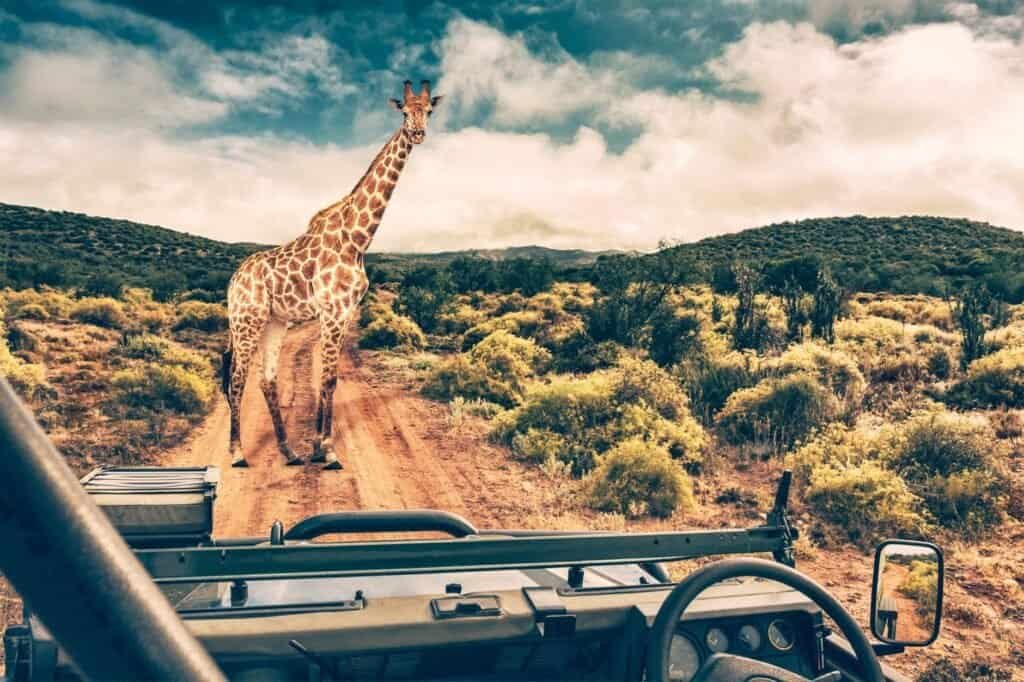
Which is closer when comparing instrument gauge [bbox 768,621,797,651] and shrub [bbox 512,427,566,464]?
instrument gauge [bbox 768,621,797,651]

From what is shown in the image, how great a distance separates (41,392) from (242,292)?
4960mm

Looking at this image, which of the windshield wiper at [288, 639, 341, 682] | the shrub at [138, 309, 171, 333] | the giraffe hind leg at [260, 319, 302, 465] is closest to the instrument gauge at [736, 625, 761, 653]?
the windshield wiper at [288, 639, 341, 682]

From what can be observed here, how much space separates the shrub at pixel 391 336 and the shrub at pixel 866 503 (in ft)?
38.5

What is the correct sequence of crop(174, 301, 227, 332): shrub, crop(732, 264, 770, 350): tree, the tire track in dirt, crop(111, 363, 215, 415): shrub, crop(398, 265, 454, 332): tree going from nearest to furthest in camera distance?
the tire track in dirt
crop(111, 363, 215, 415): shrub
crop(732, 264, 770, 350): tree
crop(174, 301, 227, 332): shrub
crop(398, 265, 454, 332): tree

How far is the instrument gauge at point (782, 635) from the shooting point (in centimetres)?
284

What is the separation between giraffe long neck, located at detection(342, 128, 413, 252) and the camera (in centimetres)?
1072

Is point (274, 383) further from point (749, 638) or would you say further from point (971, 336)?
point (971, 336)

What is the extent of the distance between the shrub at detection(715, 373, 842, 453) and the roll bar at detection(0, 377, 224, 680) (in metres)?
11.5

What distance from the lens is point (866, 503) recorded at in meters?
8.78

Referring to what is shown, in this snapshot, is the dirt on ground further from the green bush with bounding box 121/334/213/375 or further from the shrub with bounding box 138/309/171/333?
the shrub with bounding box 138/309/171/333

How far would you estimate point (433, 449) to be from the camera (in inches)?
439

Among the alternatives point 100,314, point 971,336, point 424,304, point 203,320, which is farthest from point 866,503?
point 100,314

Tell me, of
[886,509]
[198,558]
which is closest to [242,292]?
[886,509]

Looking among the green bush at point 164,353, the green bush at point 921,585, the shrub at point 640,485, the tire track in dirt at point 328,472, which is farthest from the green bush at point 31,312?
the green bush at point 921,585
